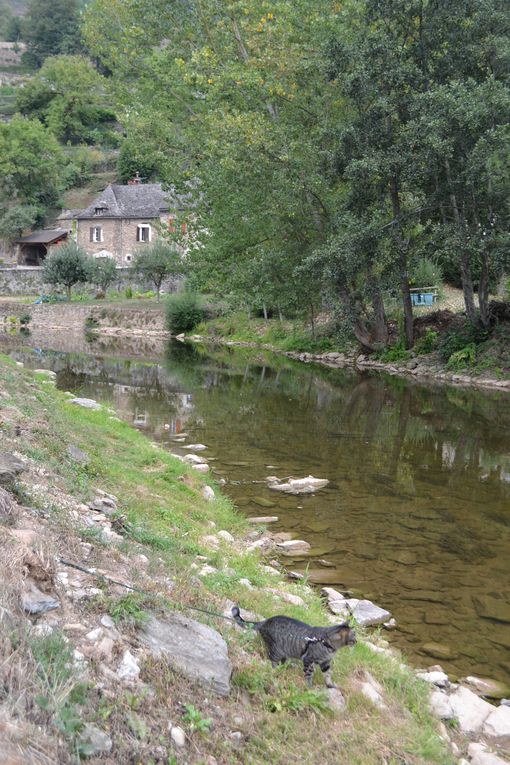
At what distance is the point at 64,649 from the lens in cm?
366

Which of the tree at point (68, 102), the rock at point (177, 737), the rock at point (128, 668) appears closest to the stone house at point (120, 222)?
the tree at point (68, 102)

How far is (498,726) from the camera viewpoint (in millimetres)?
5094

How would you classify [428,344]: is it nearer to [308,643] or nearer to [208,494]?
[208,494]

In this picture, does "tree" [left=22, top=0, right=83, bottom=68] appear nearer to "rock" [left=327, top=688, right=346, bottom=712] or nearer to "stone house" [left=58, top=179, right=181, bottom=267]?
"stone house" [left=58, top=179, right=181, bottom=267]

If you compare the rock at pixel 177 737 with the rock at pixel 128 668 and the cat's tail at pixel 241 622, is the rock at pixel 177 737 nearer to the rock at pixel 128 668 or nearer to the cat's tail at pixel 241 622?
the rock at pixel 128 668

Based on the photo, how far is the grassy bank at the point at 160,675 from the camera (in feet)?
10.8

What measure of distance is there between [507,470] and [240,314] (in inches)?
1321

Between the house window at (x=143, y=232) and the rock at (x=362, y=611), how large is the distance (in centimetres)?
6832

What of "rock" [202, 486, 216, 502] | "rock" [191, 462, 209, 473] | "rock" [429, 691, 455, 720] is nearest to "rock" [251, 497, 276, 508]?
"rock" [202, 486, 216, 502]

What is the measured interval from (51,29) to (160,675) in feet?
562

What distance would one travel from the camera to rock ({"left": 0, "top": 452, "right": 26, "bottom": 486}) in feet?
19.1

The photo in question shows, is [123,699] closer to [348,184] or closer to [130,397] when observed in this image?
[130,397]

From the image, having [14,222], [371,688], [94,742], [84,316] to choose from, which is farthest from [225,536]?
[14,222]

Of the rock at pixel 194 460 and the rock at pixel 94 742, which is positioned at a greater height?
the rock at pixel 94 742
